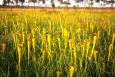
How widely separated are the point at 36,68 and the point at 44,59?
7.4 inches

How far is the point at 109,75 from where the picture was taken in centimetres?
160

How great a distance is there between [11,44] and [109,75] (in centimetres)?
115

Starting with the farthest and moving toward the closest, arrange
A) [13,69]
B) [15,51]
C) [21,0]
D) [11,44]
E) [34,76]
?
[21,0]
[11,44]
[15,51]
[13,69]
[34,76]

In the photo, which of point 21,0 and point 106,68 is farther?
point 21,0

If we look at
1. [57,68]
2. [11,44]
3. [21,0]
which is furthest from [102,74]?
[21,0]

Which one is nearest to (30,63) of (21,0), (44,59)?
(44,59)

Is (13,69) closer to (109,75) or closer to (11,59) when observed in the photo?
(11,59)

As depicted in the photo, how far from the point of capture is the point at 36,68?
160cm

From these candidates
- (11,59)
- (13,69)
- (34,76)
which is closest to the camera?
(34,76)

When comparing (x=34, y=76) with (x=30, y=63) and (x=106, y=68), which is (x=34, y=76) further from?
(x=106, y=68)

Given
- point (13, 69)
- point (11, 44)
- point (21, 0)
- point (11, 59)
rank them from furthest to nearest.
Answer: point (21, 0) < point (11, 44) < point (11, 59) < point (13, 69)

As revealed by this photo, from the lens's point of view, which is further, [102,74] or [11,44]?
[11,44]

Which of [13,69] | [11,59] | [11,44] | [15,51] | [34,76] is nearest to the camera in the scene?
[34,76]

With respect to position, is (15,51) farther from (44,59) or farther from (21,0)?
(21,0)
